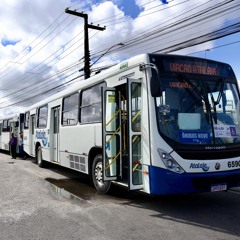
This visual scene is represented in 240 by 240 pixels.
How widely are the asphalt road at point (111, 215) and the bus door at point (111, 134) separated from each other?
73 cm

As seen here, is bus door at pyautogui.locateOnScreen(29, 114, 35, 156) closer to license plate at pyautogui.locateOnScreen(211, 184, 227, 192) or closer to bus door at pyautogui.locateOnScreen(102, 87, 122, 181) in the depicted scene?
bus door at pyautogui.locateOnScreen(102, 87, 122, 181)

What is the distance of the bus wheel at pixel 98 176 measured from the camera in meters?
8.46

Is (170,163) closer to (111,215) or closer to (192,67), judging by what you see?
(111,215)

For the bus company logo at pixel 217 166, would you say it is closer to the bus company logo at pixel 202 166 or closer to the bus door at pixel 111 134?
the bus company logo at pixel 202 166

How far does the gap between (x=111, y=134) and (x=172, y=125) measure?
1.69 meters

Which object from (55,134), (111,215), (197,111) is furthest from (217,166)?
(55,134)

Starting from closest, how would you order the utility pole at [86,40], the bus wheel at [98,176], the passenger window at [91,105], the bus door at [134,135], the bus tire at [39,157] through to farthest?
the bus door at [134,135] → the bus wheel at [98,176] → the passenger window at [91,105] → the bus tire at [39,157] → the utility pole at [86,40]

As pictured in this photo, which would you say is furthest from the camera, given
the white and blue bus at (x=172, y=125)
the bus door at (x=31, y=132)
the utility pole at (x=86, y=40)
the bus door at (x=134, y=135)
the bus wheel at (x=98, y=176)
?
the utility pole at (x=86, y=40)

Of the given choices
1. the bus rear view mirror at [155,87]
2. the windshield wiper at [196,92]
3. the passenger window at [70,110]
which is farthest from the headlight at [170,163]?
the passenger window at [70,110]

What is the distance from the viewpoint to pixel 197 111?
6.71 m

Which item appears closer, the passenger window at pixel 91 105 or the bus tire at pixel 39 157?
the passenger window at pixel 91 105

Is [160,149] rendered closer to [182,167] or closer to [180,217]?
[182,167]

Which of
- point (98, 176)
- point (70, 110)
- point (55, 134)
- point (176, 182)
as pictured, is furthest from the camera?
point (55, 134)

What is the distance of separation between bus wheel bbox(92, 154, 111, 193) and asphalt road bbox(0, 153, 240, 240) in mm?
206
